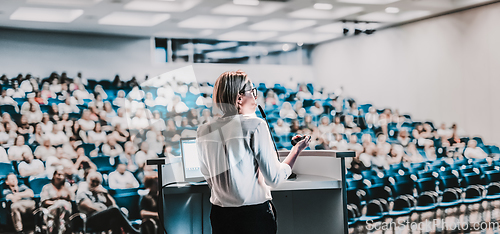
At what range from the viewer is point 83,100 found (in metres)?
3.58

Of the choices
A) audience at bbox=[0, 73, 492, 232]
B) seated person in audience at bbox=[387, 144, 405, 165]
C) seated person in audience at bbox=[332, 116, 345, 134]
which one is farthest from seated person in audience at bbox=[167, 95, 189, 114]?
seated person in audience at bbox=[387, 144, 405, 165]

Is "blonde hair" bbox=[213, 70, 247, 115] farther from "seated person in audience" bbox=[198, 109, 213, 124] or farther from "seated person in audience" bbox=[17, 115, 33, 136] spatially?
"seated person in audience" bbox=[17, 115, 33, 136]

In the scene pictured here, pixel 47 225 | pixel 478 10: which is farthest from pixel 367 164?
pixel 47 225

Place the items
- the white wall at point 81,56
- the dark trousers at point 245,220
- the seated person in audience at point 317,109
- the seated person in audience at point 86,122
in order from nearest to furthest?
1. the dark trousers at point 245,220
2. the white wall at point 81,56
3. the seated person in audience at point 86,122
4. the seated person in audience at point 317,109

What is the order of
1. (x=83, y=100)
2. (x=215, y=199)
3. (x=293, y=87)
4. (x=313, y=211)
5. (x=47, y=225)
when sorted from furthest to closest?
(x=293, y=87)
(x=83, y=100)
(x=47, y=225)
(x=313, y=211)
(x=215, y=199)

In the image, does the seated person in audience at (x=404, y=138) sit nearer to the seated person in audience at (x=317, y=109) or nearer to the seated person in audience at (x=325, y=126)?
the seated person in audience at (x=325, y=126)

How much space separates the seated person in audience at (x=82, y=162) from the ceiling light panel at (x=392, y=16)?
2917mm

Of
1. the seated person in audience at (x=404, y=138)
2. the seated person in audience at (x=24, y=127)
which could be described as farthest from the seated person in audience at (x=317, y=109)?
the seated person in audience at (x=24, y=127)

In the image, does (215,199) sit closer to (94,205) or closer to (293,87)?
(94,205)

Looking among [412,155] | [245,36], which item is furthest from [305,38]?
[412,155]

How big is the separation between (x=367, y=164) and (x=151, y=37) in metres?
2.44

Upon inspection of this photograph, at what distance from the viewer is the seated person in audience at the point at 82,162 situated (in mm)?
3521

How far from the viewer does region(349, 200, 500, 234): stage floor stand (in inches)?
140

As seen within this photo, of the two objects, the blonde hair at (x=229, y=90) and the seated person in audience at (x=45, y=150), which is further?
the seated person in audience at (x=45, y=150)
